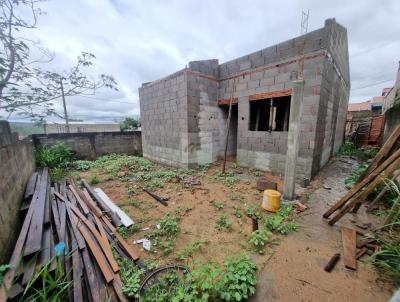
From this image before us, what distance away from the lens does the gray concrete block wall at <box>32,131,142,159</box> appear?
23.9 ft

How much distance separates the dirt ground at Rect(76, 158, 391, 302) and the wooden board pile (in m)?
0.45

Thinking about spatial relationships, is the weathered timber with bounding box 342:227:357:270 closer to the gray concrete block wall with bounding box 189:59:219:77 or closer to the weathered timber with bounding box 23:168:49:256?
the weathered timber with bounding box 23:168:49:256

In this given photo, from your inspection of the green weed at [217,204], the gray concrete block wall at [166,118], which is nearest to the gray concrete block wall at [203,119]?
the gray concrete block wall at [166,118]

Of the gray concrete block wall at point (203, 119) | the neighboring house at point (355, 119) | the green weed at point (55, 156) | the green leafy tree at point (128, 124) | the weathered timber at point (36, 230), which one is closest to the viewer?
the weathered timber at point (36, 230)

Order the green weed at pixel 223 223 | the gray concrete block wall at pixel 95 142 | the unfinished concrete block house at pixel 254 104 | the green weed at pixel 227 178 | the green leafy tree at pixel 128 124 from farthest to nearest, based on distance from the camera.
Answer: the green leafy tree at pixel 128 124 < the gray concrete block wall at pixel 95 142 < the green weed at pixel 227 178 < the unfinished concrete block house at pixel 254 104 < the green weed at pixel 223 223

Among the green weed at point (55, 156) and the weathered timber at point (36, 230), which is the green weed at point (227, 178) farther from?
the green weed at point (55, 156)

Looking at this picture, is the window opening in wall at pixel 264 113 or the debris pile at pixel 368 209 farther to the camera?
the window opening in wall at pixel 264 113

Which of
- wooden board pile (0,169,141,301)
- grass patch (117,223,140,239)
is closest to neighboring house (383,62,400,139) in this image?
grass patch (117,223,140,239)

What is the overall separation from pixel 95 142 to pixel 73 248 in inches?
289

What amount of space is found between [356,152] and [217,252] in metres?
9.13

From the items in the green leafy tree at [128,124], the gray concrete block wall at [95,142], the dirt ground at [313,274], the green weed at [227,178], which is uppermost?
the green leafy tree at [128,124]

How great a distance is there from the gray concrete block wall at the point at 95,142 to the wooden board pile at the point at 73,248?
5.10 meters

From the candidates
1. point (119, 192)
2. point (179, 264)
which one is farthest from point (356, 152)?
point (119, 192)

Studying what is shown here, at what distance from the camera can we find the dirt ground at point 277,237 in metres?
1.72
